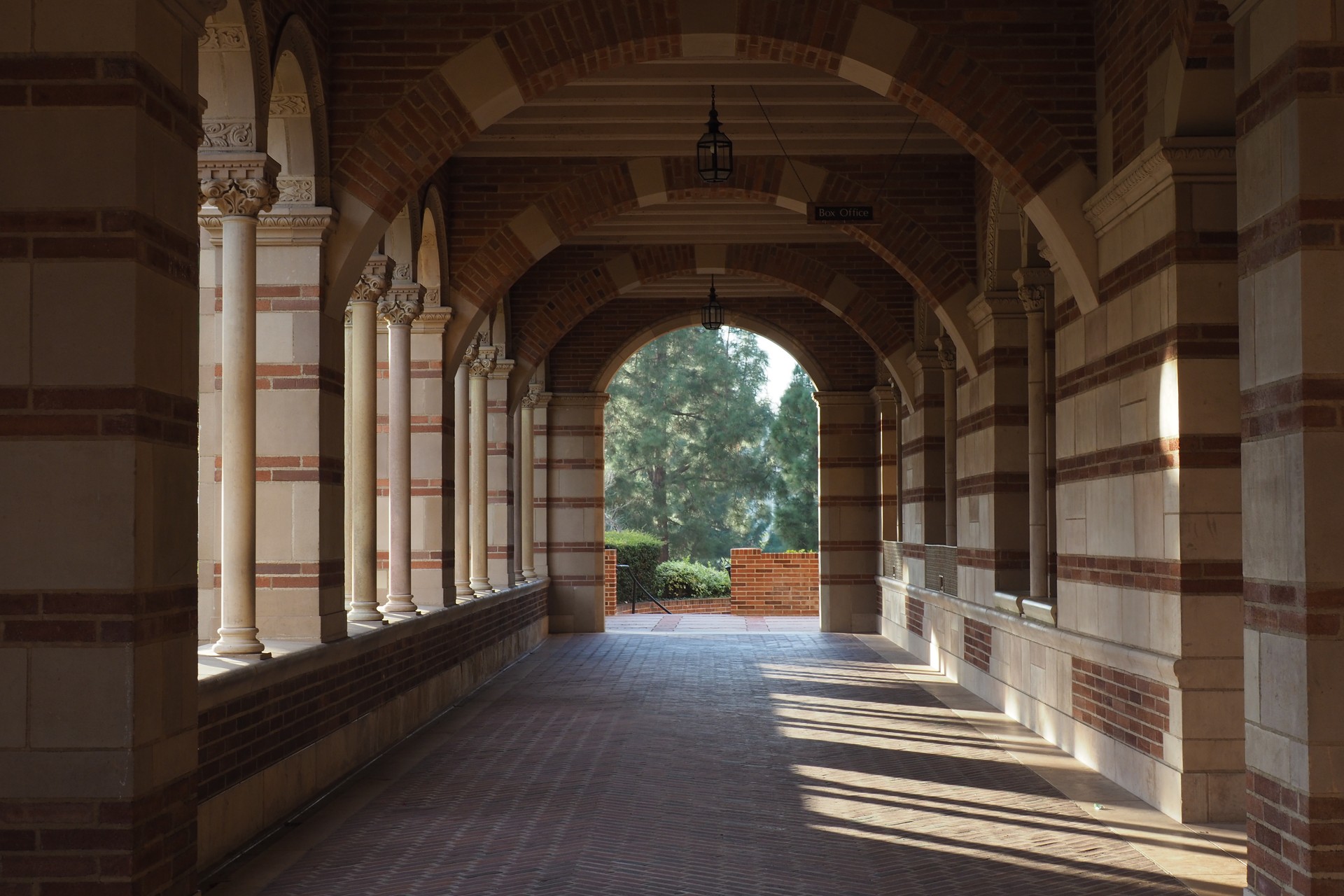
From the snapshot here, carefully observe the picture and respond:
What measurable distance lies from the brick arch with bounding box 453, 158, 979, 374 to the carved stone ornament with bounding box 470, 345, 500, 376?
8.07 ft

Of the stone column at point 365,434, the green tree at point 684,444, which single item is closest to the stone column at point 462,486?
the stone column at point 365,434

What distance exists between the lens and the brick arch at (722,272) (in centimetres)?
1562

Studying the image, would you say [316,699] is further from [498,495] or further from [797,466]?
[797,466]

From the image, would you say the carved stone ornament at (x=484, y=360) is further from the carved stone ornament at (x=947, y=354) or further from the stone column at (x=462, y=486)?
the carved stone ornament at (x=947, y=354)

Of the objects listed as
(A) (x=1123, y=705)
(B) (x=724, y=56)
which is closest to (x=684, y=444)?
(B) (x=724, y=56)

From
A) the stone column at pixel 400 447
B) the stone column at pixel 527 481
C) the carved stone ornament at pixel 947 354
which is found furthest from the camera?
the stone column at pixel 527 481

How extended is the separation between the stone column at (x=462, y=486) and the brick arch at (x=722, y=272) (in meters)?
2.32

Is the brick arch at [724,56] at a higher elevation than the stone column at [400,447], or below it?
higher

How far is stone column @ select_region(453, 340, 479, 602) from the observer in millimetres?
13125

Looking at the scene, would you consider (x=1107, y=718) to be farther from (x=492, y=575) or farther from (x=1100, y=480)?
(x=492, y=575)

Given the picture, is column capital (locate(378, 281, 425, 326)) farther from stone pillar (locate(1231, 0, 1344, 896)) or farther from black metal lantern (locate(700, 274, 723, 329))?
stone pillar (locate(1231, 0, 1344, 896))

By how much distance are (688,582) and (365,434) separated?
20172mm

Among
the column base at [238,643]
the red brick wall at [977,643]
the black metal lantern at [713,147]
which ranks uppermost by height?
the black metal lantern at [713,147]

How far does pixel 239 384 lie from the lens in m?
6.94
